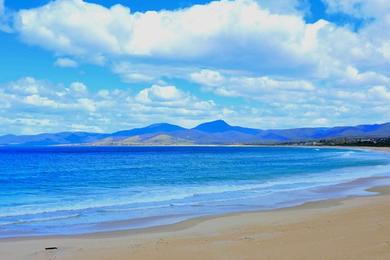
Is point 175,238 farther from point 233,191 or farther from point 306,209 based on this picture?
point 233,191

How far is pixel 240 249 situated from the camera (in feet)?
36.7

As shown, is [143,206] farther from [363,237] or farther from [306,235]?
[363,237]

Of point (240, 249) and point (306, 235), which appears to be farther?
point (306, 235)

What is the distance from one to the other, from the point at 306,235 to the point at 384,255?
2.94 m

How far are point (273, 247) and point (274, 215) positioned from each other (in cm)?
674

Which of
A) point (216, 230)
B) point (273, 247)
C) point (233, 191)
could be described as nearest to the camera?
point (273, 247)

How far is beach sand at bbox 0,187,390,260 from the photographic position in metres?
10.6

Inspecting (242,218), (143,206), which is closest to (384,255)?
(242,218)

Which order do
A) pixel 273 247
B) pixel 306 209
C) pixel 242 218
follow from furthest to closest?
pixel 306 209
pixel 242 218
pixel 273 247

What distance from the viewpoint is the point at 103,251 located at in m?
11.6

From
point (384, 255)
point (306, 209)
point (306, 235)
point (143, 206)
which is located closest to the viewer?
point (384, 255)

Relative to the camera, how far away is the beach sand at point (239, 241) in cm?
1065

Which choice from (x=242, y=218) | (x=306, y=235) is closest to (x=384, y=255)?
(x=306, y=235)

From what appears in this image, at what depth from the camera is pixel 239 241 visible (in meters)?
12.3
